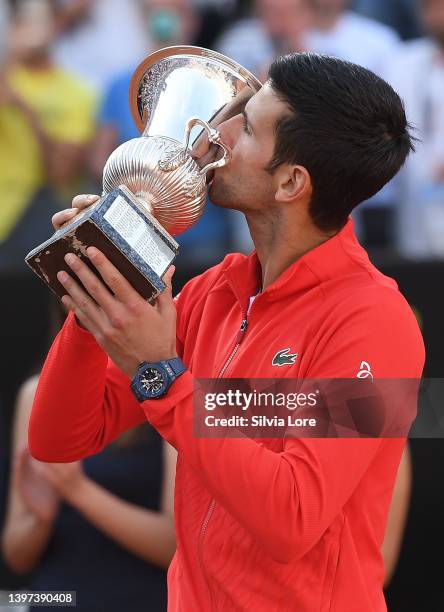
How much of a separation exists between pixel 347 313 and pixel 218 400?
0.30 metres

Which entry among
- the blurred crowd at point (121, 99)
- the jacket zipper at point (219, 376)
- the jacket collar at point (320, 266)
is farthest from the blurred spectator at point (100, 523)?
the jacket collar at point (320, 266)

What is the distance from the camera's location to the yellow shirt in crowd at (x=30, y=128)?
496 cm

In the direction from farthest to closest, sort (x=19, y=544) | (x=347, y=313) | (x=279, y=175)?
1. (x=19, y=544)
2. (x=279, y=175)
3. (x=347, y=313)

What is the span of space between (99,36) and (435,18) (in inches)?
61.8

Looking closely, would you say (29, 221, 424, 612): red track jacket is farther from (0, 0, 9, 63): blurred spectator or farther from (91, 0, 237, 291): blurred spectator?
(0, 0, 9, 63): blurred spectator

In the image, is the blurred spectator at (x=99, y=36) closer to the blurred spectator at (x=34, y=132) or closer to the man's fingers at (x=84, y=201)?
the blurred spectator at (x=34, y=132)

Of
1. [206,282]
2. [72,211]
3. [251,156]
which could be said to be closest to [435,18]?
[206,282]

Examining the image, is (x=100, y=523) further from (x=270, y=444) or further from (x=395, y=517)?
(x=270, y=444)

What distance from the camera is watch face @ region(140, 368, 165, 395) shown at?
1.95 m

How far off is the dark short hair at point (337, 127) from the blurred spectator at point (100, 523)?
1.19 meters

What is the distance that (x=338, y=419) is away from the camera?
1.99m

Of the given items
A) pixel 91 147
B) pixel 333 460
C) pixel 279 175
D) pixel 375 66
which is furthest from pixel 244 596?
pixel 375 66

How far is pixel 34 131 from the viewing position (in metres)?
5.02

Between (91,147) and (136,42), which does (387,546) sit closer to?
(91,147)
